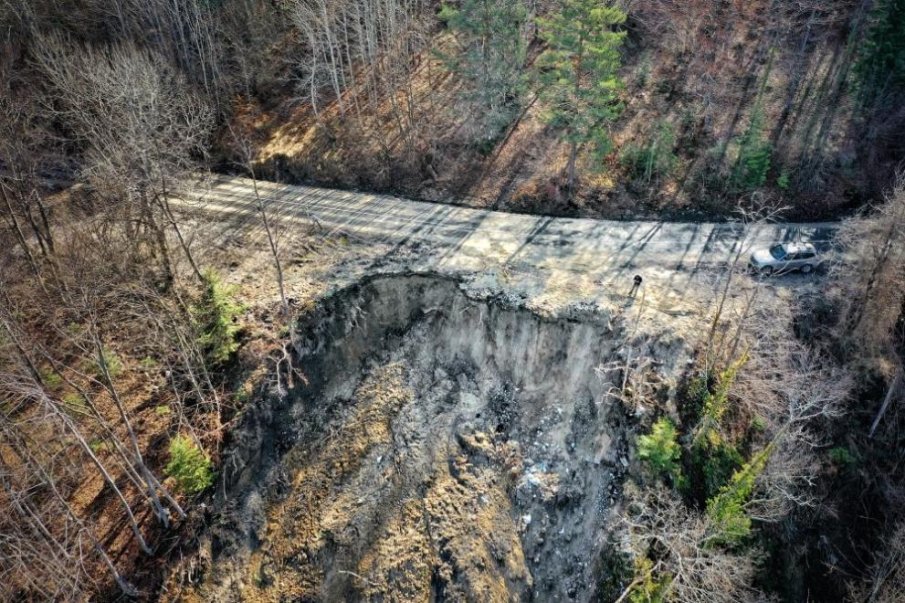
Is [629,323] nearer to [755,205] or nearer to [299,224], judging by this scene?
[755,205]

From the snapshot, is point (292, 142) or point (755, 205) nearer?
point (755, 205)

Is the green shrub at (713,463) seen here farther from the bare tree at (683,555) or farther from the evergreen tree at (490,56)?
the evergreen tree at (490,56)

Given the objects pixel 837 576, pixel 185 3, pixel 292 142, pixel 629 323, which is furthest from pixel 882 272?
pixel 185 3

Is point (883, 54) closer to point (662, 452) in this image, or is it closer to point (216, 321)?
point (662, 452)

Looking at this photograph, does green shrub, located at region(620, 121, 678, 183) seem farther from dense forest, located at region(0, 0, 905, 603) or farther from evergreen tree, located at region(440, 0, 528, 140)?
evergreen tree, located at region(440, 0, 528, 140)

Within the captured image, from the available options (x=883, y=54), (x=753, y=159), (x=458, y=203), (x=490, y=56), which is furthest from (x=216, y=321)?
(x=883, y=54)

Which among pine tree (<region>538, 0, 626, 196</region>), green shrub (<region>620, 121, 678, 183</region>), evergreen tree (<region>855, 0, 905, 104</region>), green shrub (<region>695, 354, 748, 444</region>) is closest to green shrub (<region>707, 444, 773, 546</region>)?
green shrub (<region>695, 354, 748, 444</region>)
